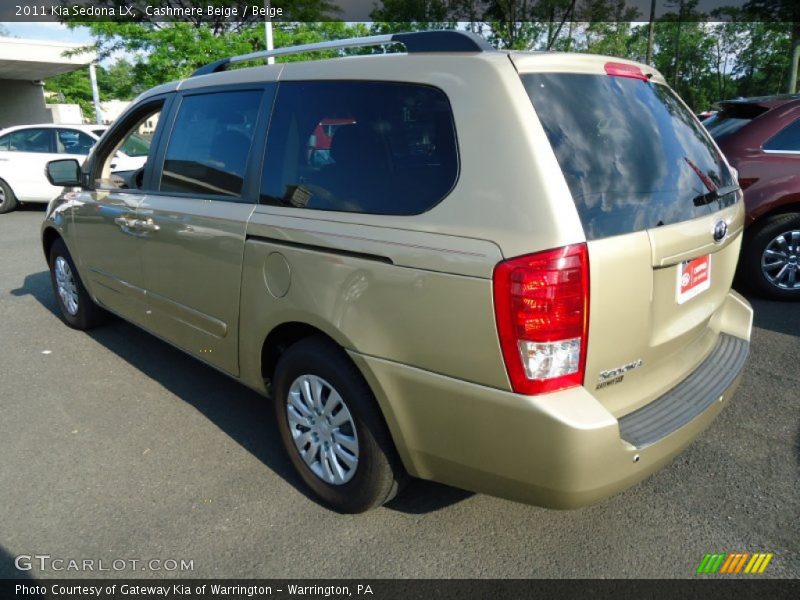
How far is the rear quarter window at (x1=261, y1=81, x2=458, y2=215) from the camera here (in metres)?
2.19

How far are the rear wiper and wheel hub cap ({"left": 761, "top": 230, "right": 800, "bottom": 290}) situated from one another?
299cm

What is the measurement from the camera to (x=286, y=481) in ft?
9.77

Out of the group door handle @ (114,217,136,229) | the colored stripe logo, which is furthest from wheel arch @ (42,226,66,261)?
the colored stripe logo

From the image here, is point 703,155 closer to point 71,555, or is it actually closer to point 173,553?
point 173,553

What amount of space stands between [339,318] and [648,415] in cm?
120

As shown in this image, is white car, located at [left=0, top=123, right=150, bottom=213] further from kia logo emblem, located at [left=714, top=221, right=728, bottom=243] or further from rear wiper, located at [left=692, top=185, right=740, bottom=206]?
kia logo emblem, located at [left=714, top=221, right=728, bottom=243]

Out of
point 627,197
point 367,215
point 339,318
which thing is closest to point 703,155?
point 627,197

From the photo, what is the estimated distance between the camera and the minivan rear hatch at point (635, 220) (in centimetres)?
201

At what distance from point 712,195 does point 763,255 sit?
333 cm

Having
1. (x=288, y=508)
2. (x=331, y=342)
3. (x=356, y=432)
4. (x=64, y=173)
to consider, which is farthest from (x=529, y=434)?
(x=64, y=173)

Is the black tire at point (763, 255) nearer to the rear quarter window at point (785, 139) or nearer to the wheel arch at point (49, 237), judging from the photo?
the rear quarter window at point (785, 139)

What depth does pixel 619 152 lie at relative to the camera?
2203 mm

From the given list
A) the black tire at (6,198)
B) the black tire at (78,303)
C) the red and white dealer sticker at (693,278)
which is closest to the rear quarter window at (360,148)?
the red and white dealer sticker at (693,278)

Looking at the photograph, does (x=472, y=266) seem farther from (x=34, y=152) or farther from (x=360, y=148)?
(x=34, y=152)
